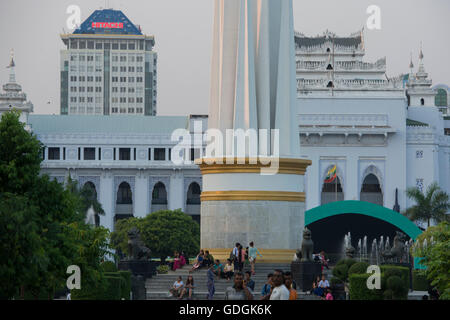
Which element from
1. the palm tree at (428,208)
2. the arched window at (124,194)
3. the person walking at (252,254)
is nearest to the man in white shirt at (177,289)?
the person walking at (252,254)

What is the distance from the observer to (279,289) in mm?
20484

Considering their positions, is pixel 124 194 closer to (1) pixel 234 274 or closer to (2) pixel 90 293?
(1) pixel 234 274

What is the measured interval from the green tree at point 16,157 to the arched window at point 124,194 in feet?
356

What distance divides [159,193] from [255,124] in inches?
3854

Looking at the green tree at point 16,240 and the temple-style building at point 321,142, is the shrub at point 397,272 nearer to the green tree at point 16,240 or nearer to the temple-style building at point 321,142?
the green tree at point 16,240

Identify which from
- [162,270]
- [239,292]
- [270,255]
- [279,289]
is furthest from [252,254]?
[279,289]

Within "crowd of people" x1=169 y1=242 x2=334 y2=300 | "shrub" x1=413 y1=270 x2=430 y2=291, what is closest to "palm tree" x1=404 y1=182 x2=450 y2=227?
"shrub" x1=413 y1=270 x2=430 y2=291

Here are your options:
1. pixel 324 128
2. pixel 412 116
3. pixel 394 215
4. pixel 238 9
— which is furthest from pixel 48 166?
pixel 238 9

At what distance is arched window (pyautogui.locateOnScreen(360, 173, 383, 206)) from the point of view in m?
127

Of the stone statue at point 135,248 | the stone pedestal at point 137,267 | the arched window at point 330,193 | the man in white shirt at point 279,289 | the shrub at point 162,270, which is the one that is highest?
the arched window at point 330,193

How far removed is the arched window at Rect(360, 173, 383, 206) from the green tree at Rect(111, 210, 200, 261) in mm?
37918

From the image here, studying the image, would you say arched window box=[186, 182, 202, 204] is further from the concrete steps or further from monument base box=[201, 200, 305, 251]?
the concrete steps

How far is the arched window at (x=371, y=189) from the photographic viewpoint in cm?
12676
